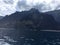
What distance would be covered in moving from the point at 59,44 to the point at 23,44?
1528 cm

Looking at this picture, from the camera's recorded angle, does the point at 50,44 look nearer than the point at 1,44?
No

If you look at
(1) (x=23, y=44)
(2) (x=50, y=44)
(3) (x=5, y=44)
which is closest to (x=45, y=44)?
(2) (x=50, y=44)

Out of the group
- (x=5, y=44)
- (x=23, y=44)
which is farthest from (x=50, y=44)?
(x=5, y=44)

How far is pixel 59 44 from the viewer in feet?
341

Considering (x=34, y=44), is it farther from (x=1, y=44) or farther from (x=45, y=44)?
(x=1, y=44)

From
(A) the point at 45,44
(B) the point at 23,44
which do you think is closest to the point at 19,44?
(B) the point at 23,44

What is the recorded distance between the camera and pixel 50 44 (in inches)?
4016

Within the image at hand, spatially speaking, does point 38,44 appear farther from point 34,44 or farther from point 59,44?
point 59,44

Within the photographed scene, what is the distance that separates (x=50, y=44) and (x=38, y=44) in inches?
193

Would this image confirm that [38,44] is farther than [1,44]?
Yes

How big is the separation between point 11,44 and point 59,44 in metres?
20.8

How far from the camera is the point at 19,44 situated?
99.2 metres

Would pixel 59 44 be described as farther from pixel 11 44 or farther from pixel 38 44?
pixel 11 44

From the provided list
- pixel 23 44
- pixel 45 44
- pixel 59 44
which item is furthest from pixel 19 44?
pixel 59 44
